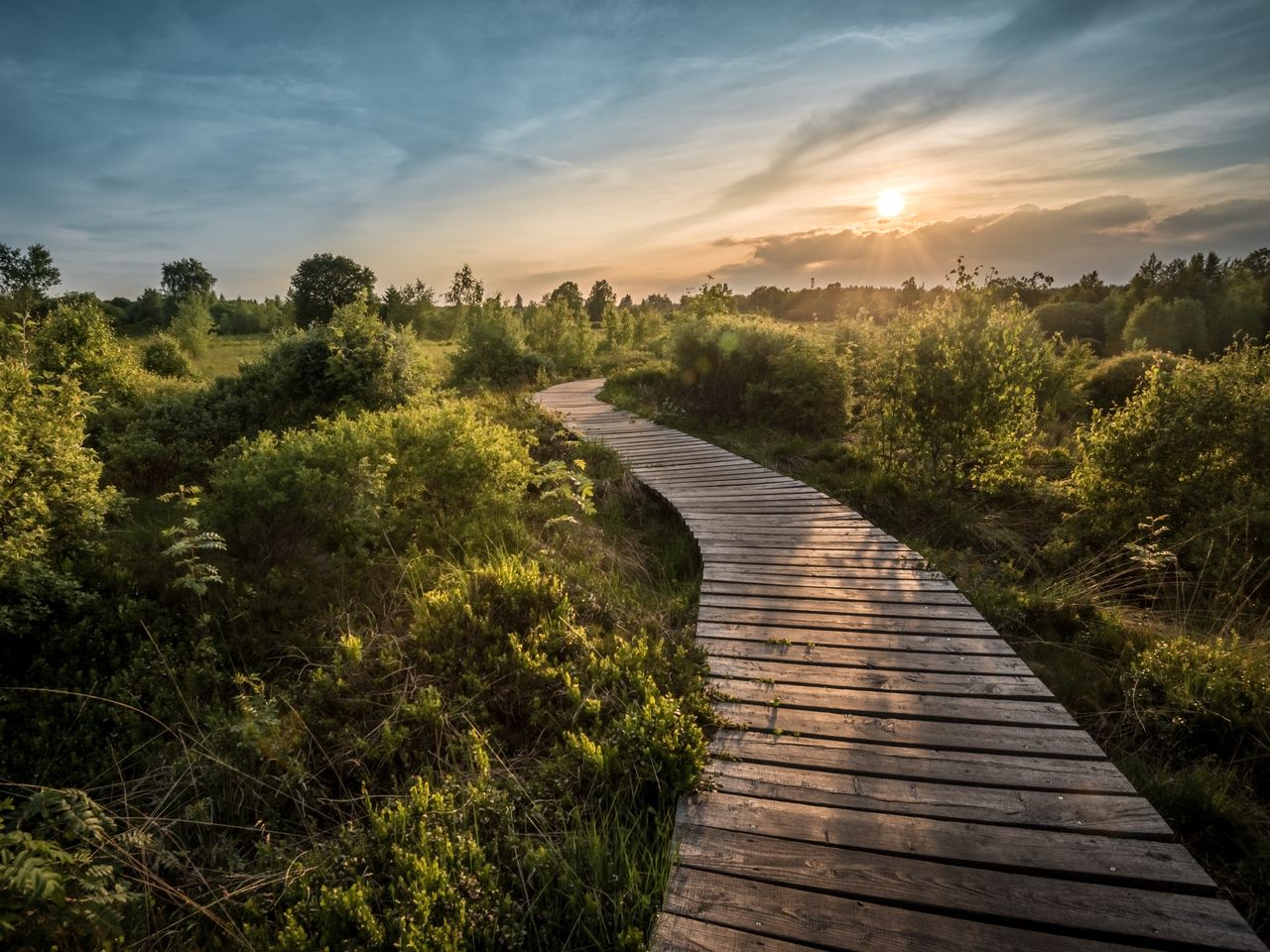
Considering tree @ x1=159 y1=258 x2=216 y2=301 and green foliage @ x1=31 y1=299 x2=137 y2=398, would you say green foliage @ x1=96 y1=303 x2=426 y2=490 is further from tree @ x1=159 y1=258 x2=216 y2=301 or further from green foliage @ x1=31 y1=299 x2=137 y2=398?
tree @ x1=159 y1=258 x2=216 y2=301

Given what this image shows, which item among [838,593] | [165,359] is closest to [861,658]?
[838,593]

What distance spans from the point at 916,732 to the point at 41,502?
6.30 m

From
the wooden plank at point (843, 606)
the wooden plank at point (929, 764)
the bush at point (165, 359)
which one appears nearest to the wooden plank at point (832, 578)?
the wooden plank at point (843, 606)

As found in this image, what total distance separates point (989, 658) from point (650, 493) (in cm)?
476

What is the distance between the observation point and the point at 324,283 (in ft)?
138

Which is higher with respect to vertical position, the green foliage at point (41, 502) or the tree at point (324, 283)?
the tree at point (324, 283)

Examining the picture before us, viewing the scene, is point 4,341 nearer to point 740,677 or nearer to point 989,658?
point 740,677

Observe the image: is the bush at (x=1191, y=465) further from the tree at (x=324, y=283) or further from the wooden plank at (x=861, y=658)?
the tree at (x=324, y=283)

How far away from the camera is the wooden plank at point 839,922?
2.04m

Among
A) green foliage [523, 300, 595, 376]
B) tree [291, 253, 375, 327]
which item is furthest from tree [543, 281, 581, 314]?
tree [291, 253, 375, 327]

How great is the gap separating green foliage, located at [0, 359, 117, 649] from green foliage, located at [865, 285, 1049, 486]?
9.08 metres

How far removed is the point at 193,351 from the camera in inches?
1062

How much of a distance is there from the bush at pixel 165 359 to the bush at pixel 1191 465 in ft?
73.1

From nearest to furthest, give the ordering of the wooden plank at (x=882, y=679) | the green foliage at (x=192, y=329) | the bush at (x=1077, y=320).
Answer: the wooden plank at (x=882, y=679), the green foliage at (x=192, y=329), the bush at (x=1077, y=320)
